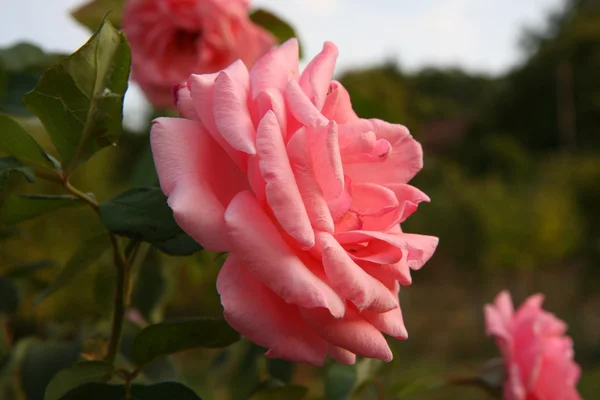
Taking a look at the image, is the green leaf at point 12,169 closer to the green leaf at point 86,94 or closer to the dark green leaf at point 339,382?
the green leaf at point 86,94

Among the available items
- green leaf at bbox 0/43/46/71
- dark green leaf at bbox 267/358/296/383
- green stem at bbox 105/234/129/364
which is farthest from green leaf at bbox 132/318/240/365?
green leaf at bbox 0/43/46/71

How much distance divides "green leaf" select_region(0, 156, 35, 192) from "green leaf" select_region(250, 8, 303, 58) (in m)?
0.28

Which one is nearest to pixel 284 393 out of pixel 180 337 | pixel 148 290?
pixel 180 337

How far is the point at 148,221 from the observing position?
0.70 feet

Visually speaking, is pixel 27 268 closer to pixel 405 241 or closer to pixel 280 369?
pixel 280 369

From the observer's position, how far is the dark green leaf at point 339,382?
31cm

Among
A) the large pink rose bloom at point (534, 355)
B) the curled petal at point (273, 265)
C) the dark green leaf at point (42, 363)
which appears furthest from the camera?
the large pink rose bloom at point (534, 355)

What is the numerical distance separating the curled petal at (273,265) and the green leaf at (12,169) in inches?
3.2

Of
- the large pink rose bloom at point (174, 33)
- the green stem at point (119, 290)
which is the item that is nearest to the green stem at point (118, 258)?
the green stem at point (119, 290)

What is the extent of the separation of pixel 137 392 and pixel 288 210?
12cm

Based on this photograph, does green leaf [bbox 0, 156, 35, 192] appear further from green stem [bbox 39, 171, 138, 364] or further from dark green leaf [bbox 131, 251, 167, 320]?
dark green leaf [bbox 131, 251, 167, 320]

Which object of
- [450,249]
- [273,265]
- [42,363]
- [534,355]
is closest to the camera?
[273,265]

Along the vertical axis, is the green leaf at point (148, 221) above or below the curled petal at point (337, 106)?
below

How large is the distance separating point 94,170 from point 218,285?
2297 millimetres
